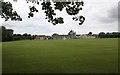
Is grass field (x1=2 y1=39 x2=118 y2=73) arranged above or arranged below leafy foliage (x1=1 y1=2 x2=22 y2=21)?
below

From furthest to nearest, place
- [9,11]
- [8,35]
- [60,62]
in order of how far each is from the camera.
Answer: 1. [8,35]
2. [60,62]
3. [9,11]

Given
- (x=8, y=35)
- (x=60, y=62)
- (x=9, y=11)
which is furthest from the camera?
(x=8, y=35)

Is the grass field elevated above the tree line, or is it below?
below

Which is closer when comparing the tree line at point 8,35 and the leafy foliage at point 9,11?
→ the leafy foliage at point 9,11

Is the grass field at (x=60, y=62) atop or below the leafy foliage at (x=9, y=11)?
below

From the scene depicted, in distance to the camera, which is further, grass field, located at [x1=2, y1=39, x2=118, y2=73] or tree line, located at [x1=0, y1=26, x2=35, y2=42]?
tree line, located at [x1=0, y1=26, x2=35, y2=42]

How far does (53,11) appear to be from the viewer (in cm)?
2248

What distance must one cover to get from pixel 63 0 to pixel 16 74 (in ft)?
21.1

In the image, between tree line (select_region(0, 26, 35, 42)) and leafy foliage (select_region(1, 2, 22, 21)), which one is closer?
leafy foliage (select_region(1, 2, 22, 21))

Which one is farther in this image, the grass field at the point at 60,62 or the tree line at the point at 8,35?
the tree line at the point at 8,35

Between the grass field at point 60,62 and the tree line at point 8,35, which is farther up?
the tree line at point 8,35

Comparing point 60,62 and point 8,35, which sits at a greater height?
point 8,35

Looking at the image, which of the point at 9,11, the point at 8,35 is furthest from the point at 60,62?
the point at 8,35

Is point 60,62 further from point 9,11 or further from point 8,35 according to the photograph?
point 8,35
